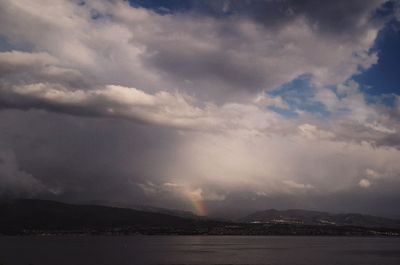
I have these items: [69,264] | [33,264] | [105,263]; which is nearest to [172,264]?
[105,263]

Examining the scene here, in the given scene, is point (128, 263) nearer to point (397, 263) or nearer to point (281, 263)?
point (281, 263)

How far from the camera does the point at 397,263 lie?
192375mm

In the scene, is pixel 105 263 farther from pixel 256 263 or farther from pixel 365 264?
pixel 365 264

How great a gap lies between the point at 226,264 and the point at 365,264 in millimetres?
59540

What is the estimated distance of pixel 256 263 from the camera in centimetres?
18112

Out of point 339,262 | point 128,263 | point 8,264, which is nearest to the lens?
point 8,264

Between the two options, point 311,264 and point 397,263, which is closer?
point 311,264

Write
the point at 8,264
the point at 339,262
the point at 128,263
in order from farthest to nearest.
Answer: the point at 339,262 < the point at 128,263 < the point at 8,264

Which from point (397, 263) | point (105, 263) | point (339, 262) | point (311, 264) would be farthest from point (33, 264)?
point (397, 263)

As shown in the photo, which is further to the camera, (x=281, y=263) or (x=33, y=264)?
(x=281, y=263)

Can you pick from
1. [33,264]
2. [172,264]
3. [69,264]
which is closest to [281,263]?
[172,264]

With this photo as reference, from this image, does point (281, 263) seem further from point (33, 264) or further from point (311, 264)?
point (33, 264)

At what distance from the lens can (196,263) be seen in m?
179

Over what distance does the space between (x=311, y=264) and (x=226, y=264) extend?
3516 centimetres
